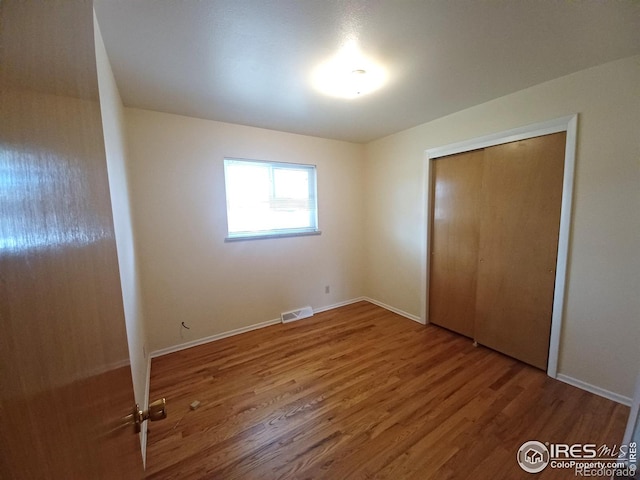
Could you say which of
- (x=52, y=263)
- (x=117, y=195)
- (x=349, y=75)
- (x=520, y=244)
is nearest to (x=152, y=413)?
(x=52, y=263)

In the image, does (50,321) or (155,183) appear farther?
(155,183)

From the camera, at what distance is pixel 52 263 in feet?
1.07

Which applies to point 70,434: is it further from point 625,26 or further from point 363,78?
point 625,26

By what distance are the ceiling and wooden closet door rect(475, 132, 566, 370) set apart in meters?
0.60

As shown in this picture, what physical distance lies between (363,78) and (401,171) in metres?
1.58

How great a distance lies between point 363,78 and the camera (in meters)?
1.89

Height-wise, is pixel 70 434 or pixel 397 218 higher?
pixel 397 218

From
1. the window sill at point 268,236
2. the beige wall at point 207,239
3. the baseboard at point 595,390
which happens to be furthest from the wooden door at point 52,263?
the baseboard at point 595,390

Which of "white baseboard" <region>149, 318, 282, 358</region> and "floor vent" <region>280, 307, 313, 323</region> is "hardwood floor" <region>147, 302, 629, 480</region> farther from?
"floor vent" <region>280, 307, 313, 323</region>

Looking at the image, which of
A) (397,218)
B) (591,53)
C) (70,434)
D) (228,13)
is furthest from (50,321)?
(397,218)

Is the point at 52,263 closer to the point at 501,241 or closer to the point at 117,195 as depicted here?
the point at 117,195

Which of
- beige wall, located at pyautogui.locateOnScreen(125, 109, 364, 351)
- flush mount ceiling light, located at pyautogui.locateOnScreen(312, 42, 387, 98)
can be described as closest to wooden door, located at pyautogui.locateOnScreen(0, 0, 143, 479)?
flush mount ceiling light, located at pyautogui.locateOnScreen(312, 42, 387, 98)

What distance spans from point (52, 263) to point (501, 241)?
292 cm

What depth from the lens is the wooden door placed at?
23 cm
